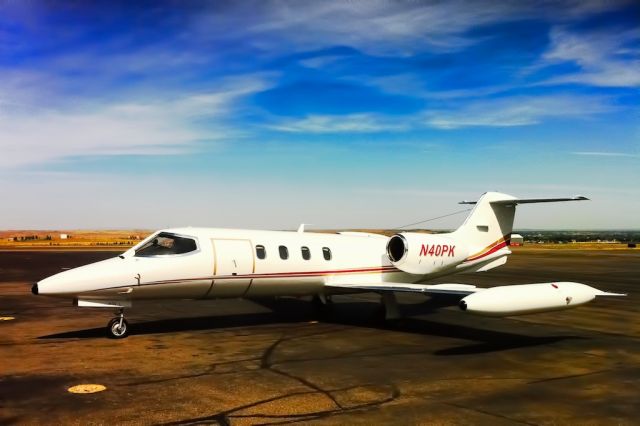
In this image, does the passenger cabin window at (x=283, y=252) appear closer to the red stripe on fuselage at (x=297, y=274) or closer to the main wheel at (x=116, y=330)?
the red stripe on fuselage at (x=297, y=274)

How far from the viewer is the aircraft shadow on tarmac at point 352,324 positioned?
1273 centimetres

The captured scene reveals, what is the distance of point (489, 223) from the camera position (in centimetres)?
1838

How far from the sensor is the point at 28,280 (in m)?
29.0

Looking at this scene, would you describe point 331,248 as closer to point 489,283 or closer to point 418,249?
point 418,249

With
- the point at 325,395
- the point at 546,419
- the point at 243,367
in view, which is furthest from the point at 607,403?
the point at 243,367

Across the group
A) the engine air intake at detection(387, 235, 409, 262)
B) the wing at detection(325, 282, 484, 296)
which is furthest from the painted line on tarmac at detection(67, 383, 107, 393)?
the engine air intake at detection(387, 235, 409, 262)

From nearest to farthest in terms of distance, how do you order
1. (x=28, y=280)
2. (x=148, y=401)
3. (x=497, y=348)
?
(x=148, y=401), (x=497, y=348), (x=28, y=280)

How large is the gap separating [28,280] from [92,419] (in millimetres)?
24996

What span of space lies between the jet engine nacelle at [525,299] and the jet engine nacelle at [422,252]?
445cm

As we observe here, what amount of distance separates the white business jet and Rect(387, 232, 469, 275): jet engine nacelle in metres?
0.03

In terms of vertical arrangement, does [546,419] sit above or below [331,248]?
below

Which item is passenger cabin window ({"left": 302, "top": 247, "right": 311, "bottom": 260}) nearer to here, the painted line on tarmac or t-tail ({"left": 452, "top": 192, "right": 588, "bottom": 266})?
t-tail ({"left": 452, "top": 192, "right": 588, "bottom": 266})

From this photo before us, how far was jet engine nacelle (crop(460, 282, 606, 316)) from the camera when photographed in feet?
36.8

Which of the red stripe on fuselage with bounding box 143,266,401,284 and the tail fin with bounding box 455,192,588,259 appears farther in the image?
the tail fin with bounding box 455,192,588,259
